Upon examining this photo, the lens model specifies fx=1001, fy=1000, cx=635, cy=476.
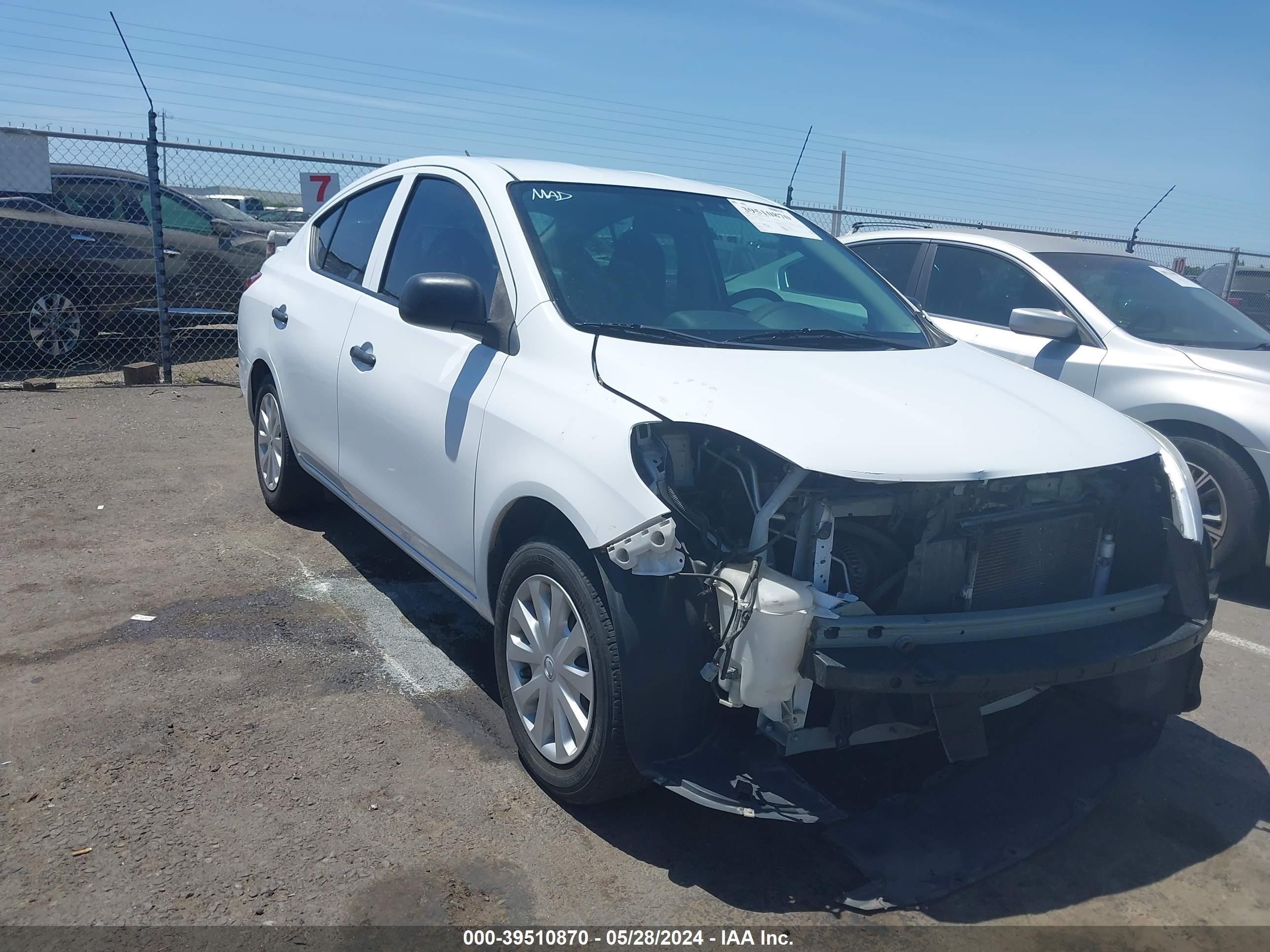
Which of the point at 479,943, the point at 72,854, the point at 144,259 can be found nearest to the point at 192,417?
the point at 144,259

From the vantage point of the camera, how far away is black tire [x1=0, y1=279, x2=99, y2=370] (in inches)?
360

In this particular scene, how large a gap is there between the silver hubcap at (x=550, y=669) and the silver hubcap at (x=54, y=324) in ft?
26.9

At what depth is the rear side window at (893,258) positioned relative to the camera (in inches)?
270

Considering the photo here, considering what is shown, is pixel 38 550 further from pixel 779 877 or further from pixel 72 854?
pixel 779 877

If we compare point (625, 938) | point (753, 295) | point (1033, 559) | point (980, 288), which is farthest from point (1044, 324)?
point (625, 938)

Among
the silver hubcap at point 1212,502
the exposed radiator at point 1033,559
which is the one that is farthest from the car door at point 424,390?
the silver hubcap at point 1212,502

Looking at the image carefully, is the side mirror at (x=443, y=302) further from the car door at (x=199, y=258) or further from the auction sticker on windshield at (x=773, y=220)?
the car door at (x=199, y=258)

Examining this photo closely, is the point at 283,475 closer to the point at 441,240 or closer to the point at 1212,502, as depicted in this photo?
the point at 441,240

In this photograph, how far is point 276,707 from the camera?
139 inches

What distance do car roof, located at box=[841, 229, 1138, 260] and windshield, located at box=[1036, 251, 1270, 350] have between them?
0.33ft

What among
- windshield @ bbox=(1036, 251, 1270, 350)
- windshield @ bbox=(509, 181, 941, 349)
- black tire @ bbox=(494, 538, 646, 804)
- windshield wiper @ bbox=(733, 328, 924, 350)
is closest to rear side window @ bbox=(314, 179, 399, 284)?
windshield @ bbox=(509, 181, 941, 349)

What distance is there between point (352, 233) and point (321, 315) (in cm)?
45

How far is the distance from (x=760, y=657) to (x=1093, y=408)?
1.58 meters

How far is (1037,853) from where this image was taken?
2924 mm
